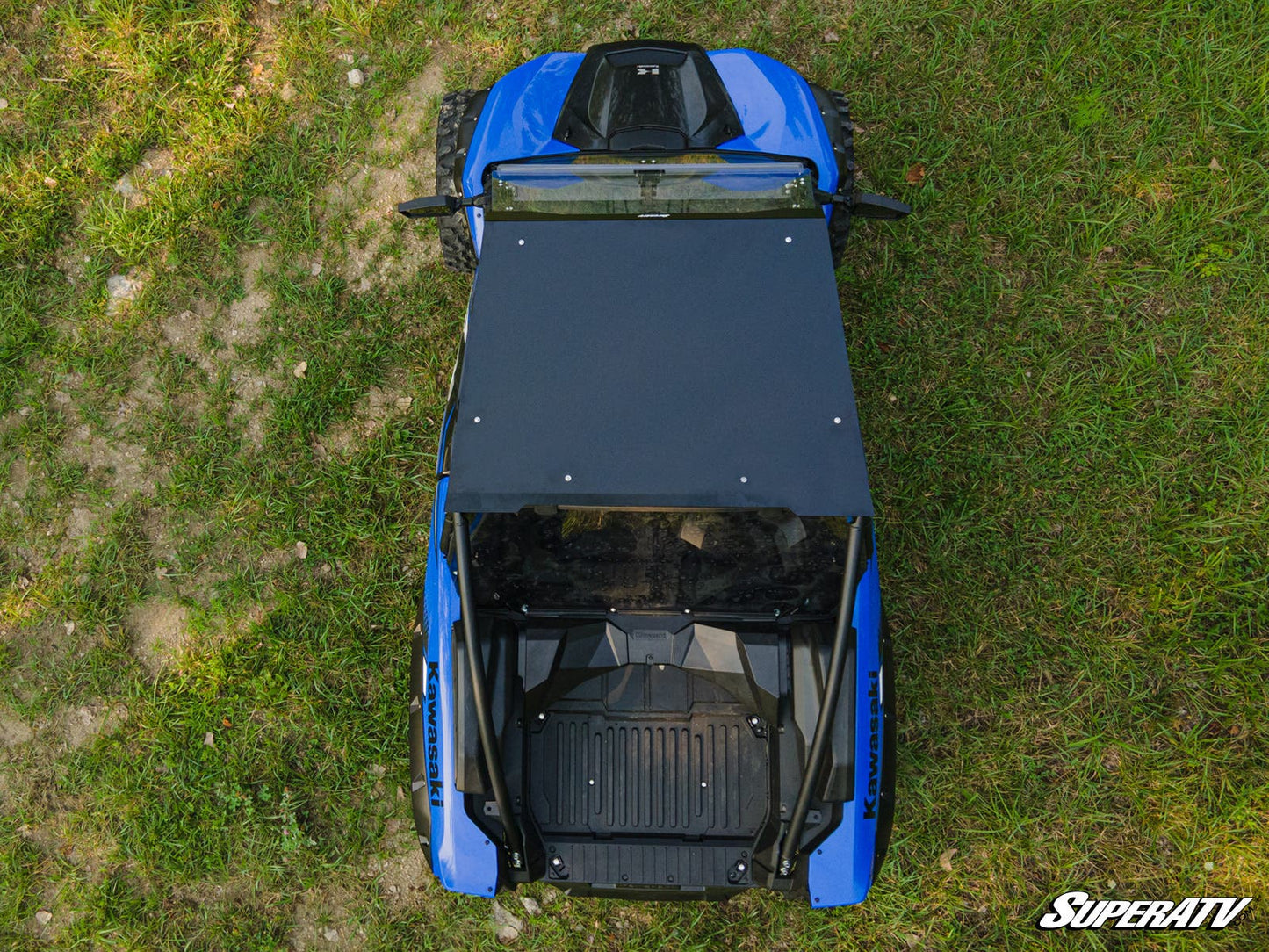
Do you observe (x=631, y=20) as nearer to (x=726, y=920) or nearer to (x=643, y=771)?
(x=643, y=771)

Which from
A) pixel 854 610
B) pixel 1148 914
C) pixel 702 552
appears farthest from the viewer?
pixel 1148 914

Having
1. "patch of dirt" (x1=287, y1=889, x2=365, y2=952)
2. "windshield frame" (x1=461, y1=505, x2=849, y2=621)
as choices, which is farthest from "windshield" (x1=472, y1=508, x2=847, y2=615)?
"patch of dirt" (x1=287, y1=889, x2=365, y2=952)

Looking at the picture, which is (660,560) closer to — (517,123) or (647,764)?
(647,764)

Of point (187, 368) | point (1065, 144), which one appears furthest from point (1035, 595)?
point (187, 368)

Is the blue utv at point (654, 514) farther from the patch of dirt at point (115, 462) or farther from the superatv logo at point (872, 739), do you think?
the patch of dirt at point (115, 462)

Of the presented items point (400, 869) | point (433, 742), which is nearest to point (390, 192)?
point (433, 742)

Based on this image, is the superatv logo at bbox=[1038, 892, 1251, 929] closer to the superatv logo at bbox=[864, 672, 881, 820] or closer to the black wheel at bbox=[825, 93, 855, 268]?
the superatv logo at bbox=[864, 672, 881, 820]
